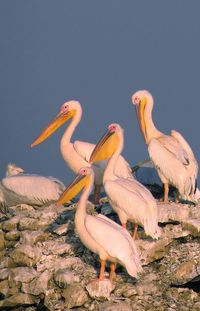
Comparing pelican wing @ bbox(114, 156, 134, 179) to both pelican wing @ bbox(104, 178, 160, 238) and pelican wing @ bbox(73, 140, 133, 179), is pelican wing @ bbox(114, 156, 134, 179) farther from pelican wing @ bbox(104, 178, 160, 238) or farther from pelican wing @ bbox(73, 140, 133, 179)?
pelican wing @ bbox(104, 178, 160, 238)

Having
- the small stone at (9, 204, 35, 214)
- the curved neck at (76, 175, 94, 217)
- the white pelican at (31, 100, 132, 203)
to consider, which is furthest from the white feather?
the small stone at (9, 204, 35, 214)

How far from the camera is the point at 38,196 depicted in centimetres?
1670

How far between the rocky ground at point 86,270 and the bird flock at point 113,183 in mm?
301

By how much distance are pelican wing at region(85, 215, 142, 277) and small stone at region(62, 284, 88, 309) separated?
588 mm

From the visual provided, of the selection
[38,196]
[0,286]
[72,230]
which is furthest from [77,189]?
[38,196]

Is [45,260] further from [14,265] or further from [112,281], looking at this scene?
[112,281]

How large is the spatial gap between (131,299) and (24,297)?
143 centimetres

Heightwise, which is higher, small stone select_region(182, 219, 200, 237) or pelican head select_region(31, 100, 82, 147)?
pelican head select_region(31, 100, 82, 147)

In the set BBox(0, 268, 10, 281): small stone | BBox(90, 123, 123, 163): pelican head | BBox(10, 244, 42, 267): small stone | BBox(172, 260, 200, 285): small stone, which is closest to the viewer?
BBox(172, 260, 200, 285): small stone

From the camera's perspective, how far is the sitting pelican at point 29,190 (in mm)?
16703

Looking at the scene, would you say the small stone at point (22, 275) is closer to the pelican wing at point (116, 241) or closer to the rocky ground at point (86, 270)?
the rocky ground at point (86, 270)

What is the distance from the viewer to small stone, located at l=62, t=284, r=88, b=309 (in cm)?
1248

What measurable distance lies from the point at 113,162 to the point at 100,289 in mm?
2127

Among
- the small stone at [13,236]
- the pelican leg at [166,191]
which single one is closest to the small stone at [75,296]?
the small stone at [13,236]
